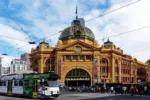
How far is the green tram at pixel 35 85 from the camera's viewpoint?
1282 inches

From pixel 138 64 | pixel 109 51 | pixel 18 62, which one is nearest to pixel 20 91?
pixel 109 51

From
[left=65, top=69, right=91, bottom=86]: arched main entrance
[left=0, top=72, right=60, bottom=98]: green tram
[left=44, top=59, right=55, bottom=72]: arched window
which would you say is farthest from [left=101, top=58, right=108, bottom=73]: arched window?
[left=0, top=72, right=60, bottom=98]: green tram

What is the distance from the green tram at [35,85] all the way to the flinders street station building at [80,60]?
4217 centimetres

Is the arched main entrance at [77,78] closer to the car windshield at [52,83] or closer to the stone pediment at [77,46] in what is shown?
the stone pediment at [77,46]

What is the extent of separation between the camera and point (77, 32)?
8981 centimetres

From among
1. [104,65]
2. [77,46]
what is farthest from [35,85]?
[104,65]

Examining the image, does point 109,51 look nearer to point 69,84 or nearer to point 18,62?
point 69,84

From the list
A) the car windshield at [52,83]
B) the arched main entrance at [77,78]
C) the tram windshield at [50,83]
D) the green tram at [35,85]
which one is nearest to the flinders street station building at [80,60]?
the arched main entrance at [77,78]

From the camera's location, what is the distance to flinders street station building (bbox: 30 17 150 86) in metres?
82.4

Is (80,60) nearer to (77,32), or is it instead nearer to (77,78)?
(77,78)

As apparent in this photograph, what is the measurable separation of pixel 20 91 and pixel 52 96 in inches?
252

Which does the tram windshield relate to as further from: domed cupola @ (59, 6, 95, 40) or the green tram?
domed cupola @ (59, 6, 95, 40)

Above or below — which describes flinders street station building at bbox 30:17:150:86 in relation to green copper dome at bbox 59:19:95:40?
below

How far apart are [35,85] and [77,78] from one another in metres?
48.6
